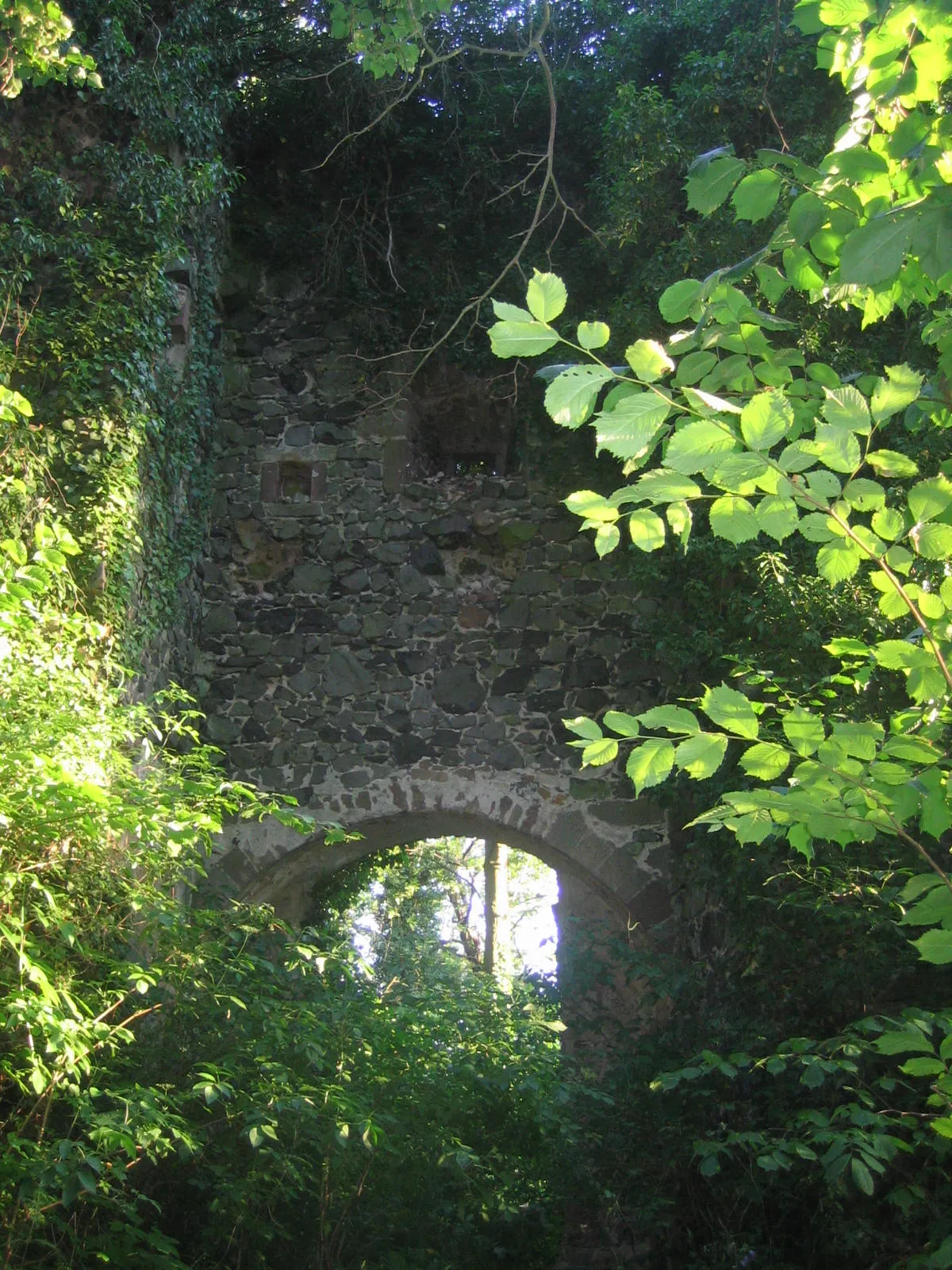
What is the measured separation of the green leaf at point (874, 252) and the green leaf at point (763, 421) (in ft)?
0.70

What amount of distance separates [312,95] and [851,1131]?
6145 mm

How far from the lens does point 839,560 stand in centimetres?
183

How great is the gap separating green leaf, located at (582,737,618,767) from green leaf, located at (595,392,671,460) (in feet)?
1.53

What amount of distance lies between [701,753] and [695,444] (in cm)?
45

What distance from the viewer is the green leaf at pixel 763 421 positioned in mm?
1564

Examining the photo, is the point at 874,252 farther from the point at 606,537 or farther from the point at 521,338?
the point at 606,537

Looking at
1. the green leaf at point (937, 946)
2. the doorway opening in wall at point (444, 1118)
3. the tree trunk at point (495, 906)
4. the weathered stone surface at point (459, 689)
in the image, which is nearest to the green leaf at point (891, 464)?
the green leaf at point (937, 946)

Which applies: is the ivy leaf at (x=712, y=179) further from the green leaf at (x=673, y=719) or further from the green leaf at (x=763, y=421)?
the green leaf at (x=673, y=719)

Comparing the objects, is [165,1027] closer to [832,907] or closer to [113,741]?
[113,741]

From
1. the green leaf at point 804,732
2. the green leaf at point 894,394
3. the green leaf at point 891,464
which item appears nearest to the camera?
the green leaf at point 894,394

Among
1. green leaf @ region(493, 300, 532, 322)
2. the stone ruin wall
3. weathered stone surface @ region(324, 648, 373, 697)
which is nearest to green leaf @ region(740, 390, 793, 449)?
green leaf @ region(493, 300, 532, 322)

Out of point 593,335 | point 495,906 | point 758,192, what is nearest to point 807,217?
point 758,192

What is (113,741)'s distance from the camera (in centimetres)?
391

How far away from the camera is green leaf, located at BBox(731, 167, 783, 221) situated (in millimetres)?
1771
